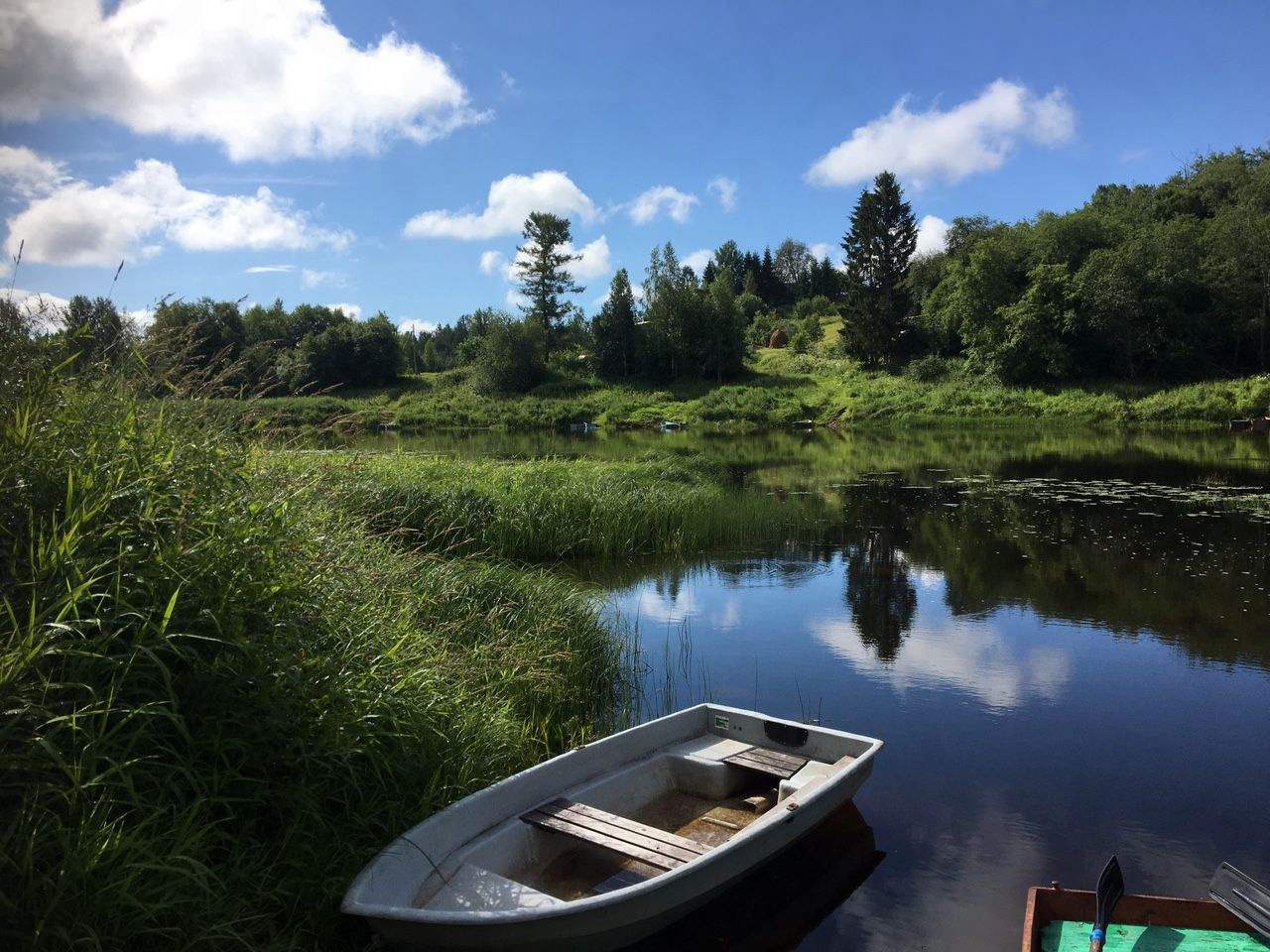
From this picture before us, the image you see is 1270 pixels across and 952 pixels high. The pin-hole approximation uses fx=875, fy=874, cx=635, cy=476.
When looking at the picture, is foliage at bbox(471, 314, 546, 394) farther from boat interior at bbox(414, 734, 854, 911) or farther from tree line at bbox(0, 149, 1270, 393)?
boat interior at bbox(414, 734, 854, 911)

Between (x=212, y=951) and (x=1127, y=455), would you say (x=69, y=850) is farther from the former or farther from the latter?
(x=1127, y=455)

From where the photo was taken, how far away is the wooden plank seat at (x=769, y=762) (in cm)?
624

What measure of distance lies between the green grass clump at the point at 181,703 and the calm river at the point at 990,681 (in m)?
2.18

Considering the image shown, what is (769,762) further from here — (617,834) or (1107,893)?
(1107,893)

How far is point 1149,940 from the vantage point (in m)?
4.48

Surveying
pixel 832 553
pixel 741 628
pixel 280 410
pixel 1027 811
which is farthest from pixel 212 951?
pixel 832 553

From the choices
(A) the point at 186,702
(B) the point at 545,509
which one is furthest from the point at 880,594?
(A) the point at 186,702

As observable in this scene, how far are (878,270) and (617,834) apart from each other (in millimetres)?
61994

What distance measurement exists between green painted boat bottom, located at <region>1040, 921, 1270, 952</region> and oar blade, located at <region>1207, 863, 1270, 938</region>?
12 cm

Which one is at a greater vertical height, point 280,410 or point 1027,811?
point 280,410

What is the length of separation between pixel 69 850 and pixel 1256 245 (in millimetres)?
58969

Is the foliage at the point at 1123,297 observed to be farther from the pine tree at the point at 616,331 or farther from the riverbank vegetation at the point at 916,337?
the pine tree at the point at 616,331

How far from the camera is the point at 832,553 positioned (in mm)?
16266

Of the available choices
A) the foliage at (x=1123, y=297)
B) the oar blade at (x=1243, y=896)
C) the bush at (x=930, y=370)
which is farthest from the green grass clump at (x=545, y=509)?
the bush at (x=930, y=370)
